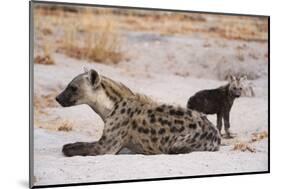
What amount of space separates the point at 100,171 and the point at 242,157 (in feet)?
3.13

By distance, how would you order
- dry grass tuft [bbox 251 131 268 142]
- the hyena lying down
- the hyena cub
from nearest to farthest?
the hyena lying down, the hyena cub, dry grass tuft [bbox 251 131 268 142]

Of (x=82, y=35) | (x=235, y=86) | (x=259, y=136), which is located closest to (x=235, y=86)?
(x=235, y=86)

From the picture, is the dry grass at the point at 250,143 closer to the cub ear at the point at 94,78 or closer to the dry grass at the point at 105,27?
the dry grass at the point at 105,27

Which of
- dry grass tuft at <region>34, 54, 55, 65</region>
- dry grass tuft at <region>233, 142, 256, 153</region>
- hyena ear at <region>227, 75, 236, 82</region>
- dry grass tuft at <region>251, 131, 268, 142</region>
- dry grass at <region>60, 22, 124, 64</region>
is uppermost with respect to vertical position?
dry grass at <region>60, 22, 124, 64</region>

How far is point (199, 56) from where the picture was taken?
3.11 m

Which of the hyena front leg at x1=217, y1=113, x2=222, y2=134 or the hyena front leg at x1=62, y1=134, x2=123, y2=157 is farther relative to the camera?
the hyena front leg at x1=217, y1=113, x2=222, y2=134

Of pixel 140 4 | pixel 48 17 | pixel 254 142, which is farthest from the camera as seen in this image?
pixel 254 142

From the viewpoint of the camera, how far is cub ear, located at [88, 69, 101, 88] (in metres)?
2.88

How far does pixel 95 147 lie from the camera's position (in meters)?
2.87

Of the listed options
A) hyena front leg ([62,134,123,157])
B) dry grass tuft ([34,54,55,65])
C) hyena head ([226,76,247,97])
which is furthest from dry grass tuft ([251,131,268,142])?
dry grass tuft ([34,54,55,65])

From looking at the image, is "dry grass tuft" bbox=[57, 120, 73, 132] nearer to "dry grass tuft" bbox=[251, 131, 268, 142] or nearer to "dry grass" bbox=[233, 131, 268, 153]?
"dry grass" bbox=[233, 131, 268, 153]
